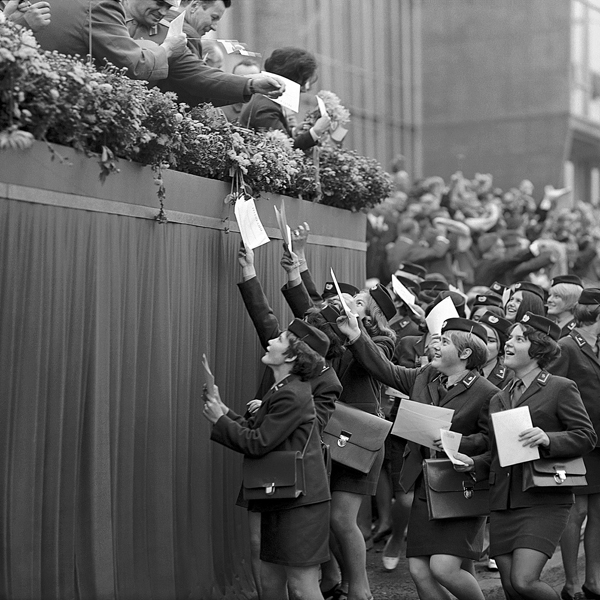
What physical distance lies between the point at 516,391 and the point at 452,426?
427 millimetres

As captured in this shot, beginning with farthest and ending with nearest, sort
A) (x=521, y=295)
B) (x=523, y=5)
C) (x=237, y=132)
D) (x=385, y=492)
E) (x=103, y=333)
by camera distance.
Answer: (x=523, y=5)
(x=385, y=492)
(x=521, y=295)
(x=237, y=132)
(x=103, y=333)

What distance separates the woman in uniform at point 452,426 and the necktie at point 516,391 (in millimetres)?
108

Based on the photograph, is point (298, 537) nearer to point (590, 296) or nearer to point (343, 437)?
point (343, 437)

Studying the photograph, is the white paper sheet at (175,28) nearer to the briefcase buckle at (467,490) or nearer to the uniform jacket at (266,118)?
the uniform jacket at (266,118)

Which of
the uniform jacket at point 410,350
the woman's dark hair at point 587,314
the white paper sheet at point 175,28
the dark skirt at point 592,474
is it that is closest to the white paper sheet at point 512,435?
the dark skirt at point 592,474

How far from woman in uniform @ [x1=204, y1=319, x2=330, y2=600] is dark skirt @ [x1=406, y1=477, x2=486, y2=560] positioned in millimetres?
672

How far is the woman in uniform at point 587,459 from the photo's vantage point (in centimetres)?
783

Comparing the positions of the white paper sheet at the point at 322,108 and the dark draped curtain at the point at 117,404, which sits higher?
the white paper sheet at the point at 322,108

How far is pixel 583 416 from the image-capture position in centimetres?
635

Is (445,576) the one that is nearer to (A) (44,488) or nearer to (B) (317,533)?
(B) (317,533)

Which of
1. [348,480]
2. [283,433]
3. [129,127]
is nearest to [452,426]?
[348,480]

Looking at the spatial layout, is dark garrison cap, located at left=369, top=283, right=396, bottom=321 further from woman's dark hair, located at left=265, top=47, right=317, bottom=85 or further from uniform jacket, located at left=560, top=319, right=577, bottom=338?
woman's dark hair, located at left=265, top=47, right=317, bottom=85

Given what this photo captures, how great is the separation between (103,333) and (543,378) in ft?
8.25

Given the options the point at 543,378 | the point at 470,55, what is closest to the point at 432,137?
the point at 470,55
